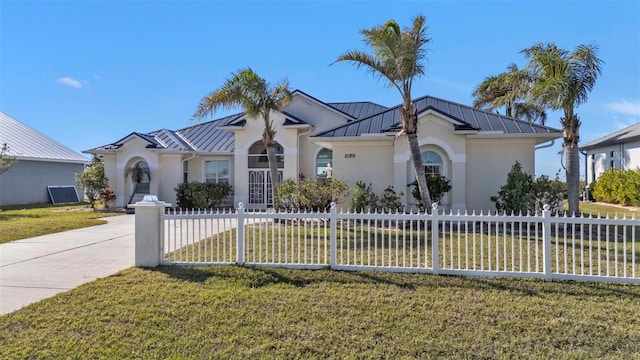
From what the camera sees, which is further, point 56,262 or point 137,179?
point 137,179

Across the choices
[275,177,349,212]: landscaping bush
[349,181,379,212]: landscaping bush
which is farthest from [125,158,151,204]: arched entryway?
[349,181,379,212]: landscaping bush

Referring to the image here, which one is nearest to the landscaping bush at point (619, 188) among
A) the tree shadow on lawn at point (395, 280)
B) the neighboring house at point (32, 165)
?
the tree shadow on lawn at point (395, 280)

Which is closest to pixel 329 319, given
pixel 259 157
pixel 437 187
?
pixel 437 187

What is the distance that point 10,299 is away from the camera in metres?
5.74

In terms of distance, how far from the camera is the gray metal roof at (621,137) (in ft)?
78.1

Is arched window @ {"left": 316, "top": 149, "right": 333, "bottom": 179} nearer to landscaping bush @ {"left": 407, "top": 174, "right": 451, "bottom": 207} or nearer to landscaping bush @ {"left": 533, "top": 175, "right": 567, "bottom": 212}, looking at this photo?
landscaping bush @ {"left": 407, "top": 174, "right": 451, "bottom": 207}

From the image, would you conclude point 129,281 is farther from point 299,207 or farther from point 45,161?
point 45,161

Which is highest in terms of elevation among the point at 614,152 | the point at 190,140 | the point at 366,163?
the point at 190,140

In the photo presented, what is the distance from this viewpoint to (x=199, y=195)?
1917cm

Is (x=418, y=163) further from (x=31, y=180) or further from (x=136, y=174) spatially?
(x=31, y=180)

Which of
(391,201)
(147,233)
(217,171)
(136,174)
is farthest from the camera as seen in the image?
(217,171)

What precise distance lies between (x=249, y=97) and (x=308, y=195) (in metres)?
4.59

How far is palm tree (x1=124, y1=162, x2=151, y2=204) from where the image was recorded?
20.9 m

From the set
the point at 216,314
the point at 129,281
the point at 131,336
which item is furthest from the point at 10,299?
the point at 216,314
